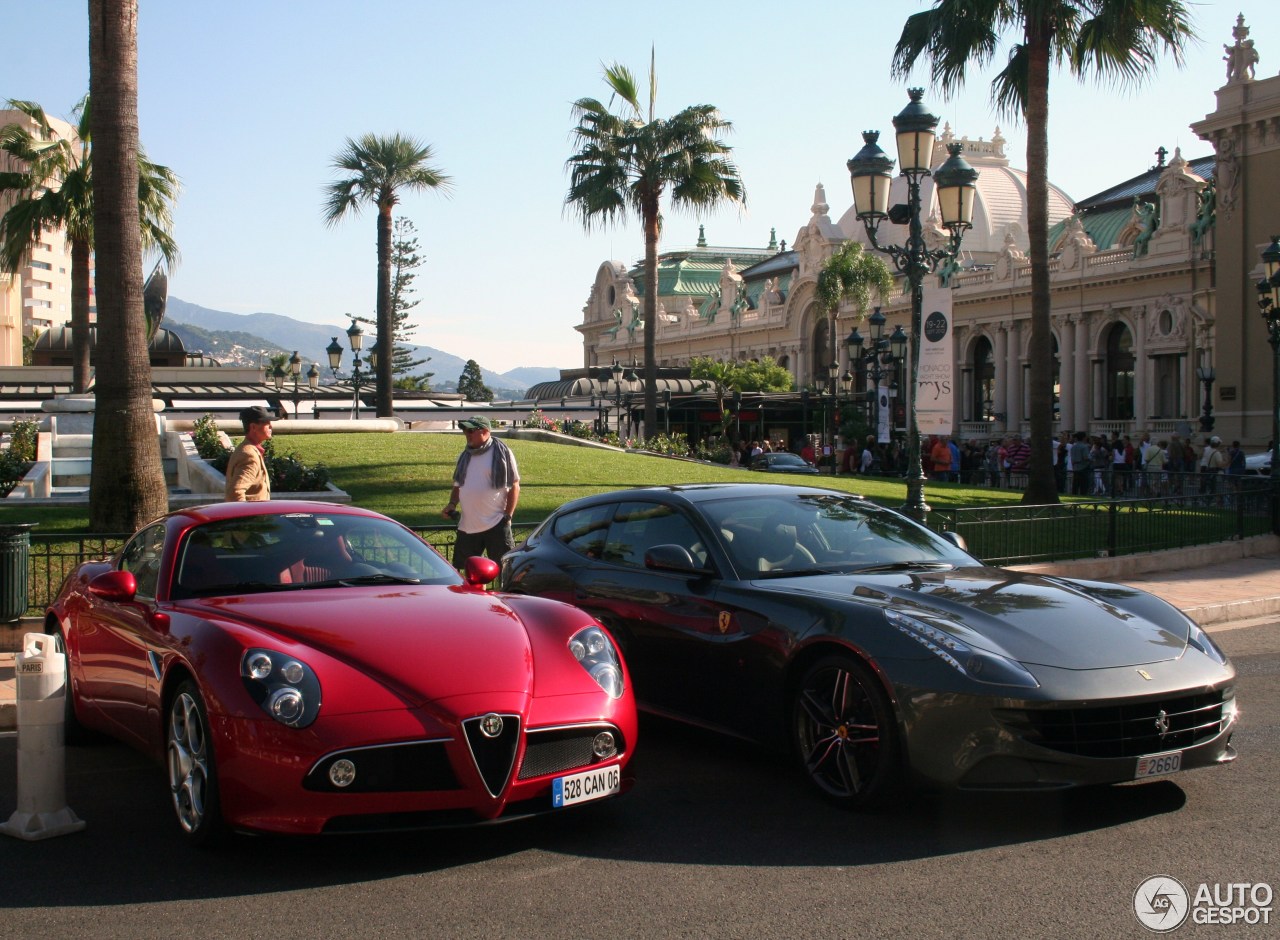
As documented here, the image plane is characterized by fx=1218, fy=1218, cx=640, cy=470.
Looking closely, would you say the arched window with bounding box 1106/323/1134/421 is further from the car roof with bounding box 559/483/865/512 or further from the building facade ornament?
the car roof with bounding box 559/483/865/512

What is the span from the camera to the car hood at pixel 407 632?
492 centimetres

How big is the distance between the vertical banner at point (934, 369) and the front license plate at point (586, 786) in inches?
350

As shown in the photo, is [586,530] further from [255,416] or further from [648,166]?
[648,166]

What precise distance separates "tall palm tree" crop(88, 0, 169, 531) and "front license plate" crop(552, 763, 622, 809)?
9.13 metres

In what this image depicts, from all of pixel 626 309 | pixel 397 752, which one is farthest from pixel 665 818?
pixel 626 309

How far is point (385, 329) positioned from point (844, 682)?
3002 cm

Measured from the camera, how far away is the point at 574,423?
3475 centimetres

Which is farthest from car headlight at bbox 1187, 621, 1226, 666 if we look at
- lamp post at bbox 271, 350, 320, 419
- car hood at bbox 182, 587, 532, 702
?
lamp post at bbox 271, 350, 320, 419

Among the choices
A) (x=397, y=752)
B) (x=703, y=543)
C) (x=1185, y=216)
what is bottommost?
(x=397, y=752)

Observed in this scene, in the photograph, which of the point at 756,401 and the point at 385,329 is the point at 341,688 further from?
the point at 756,401

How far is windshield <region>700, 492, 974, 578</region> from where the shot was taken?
6719 millimetres

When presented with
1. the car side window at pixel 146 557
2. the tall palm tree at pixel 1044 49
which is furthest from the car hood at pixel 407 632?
the tall palm tree at pixel 1044 49

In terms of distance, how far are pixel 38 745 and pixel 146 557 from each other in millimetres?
1442

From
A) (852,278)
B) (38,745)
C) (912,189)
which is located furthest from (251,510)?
(852,278)
